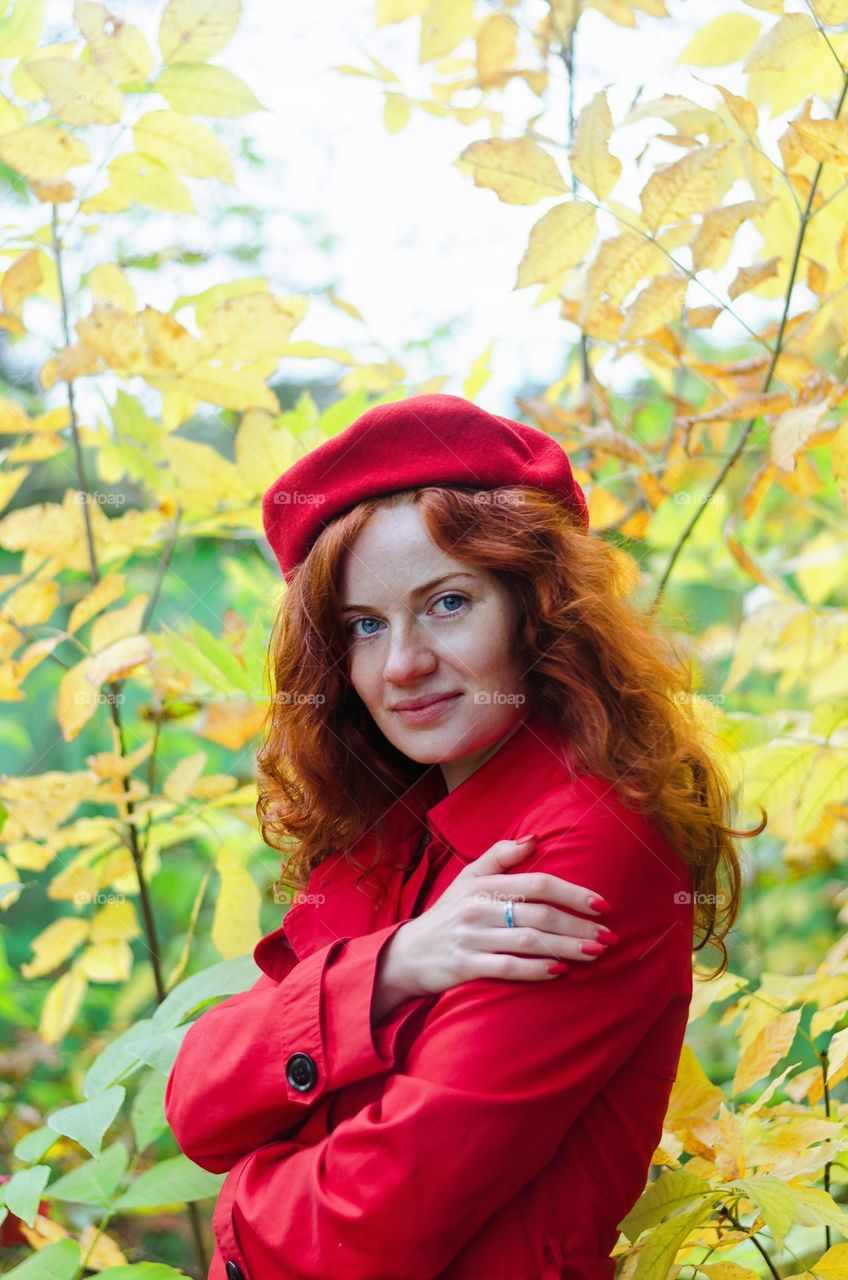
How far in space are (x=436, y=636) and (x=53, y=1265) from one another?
71 cm

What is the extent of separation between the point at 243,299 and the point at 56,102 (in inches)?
11.8

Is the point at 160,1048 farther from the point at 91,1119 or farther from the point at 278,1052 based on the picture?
the point at 278,1052

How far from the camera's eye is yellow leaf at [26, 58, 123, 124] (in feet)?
4.33

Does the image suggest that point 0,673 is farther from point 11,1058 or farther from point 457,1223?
point 11,1058

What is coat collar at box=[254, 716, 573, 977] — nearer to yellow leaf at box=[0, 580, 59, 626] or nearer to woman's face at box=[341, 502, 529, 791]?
woman's face at box=[341, 502, 529, 791]

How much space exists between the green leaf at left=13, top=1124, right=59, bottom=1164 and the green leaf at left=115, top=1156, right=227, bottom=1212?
94mm

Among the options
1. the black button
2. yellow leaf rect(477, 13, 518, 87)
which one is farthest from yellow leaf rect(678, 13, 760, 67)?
the black button

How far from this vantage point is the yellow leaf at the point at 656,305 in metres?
1.30

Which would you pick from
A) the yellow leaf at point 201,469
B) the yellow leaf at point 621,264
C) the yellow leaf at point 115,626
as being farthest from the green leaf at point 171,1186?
the yellow leaf at point 621,264

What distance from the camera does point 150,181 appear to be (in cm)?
144

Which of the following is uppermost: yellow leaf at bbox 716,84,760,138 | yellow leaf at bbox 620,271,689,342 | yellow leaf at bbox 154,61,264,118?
yellow leaf at bbox 154,61,264,118

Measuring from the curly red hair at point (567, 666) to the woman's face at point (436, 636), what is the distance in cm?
2

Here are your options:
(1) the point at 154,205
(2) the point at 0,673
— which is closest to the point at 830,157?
(1) the point at 154,205

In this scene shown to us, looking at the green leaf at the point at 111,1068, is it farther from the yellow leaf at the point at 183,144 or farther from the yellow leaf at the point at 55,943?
the yellow leaf at the point at 183,144
